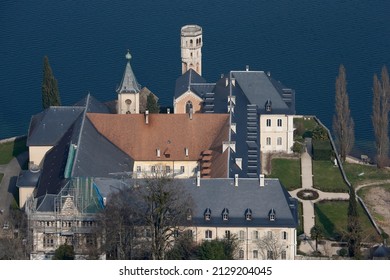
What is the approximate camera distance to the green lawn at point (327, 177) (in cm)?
6988

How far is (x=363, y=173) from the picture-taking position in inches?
2916

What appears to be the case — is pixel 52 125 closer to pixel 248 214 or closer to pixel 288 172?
pixel 288 172

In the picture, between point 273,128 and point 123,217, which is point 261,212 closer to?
point 123,217

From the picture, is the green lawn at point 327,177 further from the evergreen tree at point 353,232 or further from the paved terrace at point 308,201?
the evergreen tree at point 353,232

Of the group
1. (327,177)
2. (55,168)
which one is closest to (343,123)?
(327,177)

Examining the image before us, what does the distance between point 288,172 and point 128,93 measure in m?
14.3

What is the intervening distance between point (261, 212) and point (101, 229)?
9.80 meters

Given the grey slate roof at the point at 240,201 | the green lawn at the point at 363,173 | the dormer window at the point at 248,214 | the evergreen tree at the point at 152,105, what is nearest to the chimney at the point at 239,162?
the grey slate roof at the point at 240,201

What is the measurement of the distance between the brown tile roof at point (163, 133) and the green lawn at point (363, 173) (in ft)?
35.7

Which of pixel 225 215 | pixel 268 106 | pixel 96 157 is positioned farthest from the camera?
pixel 268 106

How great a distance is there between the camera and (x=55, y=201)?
188 feet

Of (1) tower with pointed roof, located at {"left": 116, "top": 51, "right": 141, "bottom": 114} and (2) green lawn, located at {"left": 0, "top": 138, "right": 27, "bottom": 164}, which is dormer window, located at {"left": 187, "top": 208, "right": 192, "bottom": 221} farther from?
(2) green lawn, located at {"left": 0, "top": 138, "right": 27, "bottom": 164}

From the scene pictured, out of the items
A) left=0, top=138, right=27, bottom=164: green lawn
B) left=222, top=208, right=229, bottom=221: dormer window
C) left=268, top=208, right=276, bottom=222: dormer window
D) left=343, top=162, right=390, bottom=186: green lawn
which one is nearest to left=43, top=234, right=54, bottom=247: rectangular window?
left=222, top=208, right=229, bottom=221: dormer window
